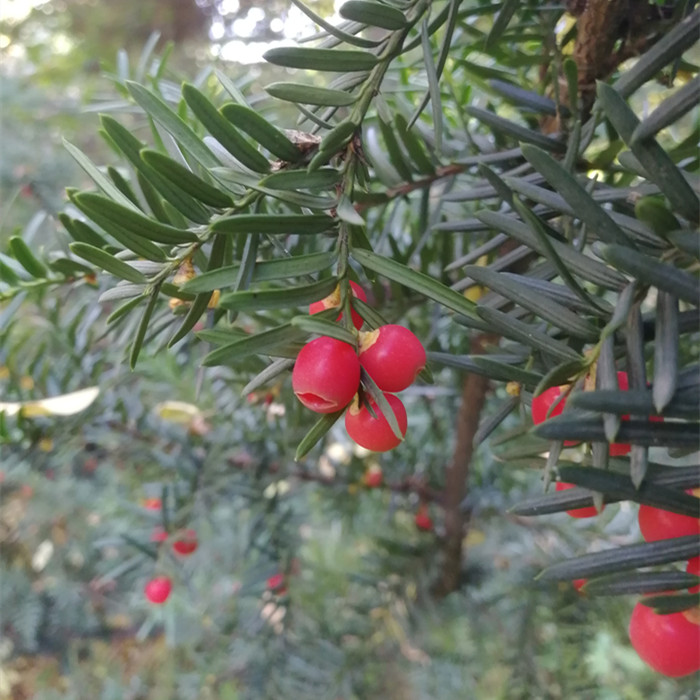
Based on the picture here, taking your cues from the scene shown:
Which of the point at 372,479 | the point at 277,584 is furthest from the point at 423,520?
the point at 277,584

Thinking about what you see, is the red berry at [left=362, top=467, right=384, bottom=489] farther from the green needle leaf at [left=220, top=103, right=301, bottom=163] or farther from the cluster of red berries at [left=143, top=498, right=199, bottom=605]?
the green needle leaf at [left=220, top=103, right=301, bottom=163]

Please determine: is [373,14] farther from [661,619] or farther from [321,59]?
[661,619]

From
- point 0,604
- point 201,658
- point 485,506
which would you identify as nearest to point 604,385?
point 485,506

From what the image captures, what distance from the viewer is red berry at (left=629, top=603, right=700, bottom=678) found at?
0.19m

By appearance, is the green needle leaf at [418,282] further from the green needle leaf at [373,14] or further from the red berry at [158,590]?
the red berry at [158,590]

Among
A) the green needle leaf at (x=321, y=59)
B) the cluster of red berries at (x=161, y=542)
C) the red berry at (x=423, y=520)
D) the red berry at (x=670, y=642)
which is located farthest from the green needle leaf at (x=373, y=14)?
the red berry at (x=423, y=520)

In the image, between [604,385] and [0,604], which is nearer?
[604,385]

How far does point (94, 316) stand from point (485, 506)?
1.59 ft

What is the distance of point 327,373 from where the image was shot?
166 millimetres

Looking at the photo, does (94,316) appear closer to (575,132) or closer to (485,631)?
(575,132)

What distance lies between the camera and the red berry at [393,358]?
0.18 metres

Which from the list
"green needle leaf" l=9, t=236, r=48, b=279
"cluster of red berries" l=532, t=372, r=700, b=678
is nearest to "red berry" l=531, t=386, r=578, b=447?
"cluster of red berries" l=532, t=372, r=700, b=678

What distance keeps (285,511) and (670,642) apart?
476mm

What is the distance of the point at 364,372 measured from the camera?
0.18m
